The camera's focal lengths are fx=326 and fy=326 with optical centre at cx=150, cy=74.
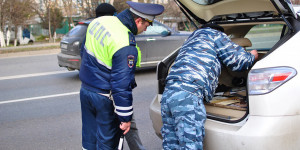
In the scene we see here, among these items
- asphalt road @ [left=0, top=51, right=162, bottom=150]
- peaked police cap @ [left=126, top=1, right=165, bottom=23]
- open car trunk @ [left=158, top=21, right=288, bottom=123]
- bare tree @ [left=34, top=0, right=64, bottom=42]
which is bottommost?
asphalt road @ [left=0, top=51, right=162, bottom=150]

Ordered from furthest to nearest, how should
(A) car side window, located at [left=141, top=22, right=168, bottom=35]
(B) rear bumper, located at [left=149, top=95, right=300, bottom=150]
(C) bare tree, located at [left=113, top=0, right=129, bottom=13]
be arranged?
(C) bare tree, located at [left=113, top=0, right=129, bottom=13] → (A) car side window, located at [left=141, top=22, right=168, bottom=35] → (B) rear bumper, located at [left=149, top=95, right=300, bottom=150]

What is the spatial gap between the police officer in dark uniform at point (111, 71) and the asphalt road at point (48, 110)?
133 centimetres

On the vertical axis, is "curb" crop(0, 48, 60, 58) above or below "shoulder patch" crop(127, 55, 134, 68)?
below

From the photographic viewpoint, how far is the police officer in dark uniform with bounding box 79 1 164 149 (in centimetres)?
→ 265

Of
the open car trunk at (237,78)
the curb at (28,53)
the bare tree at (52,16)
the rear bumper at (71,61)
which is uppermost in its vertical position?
the bare tree at (52,16)

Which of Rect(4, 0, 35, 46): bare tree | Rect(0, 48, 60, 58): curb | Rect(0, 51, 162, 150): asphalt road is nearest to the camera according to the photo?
Rect(0, 51, 162, 150): asphalt road

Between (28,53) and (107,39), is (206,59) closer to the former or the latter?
(107,39)

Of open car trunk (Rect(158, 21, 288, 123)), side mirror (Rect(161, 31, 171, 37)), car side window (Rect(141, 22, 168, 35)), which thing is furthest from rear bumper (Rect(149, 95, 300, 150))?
car side window (Rect(141, 22, 168, 35))

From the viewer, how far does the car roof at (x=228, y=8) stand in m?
3.05

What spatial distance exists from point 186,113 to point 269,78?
0.68 metres

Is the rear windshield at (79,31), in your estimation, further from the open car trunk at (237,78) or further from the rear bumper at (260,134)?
the rear bumper at (260,134)

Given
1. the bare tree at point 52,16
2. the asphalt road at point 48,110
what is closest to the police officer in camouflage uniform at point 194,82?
the asphalt road at point 48,110

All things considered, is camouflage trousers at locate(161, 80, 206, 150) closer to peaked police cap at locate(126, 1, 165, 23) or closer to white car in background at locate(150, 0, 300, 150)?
white car in background at locate(150, 0, 300, 150)

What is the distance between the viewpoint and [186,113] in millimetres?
2535
